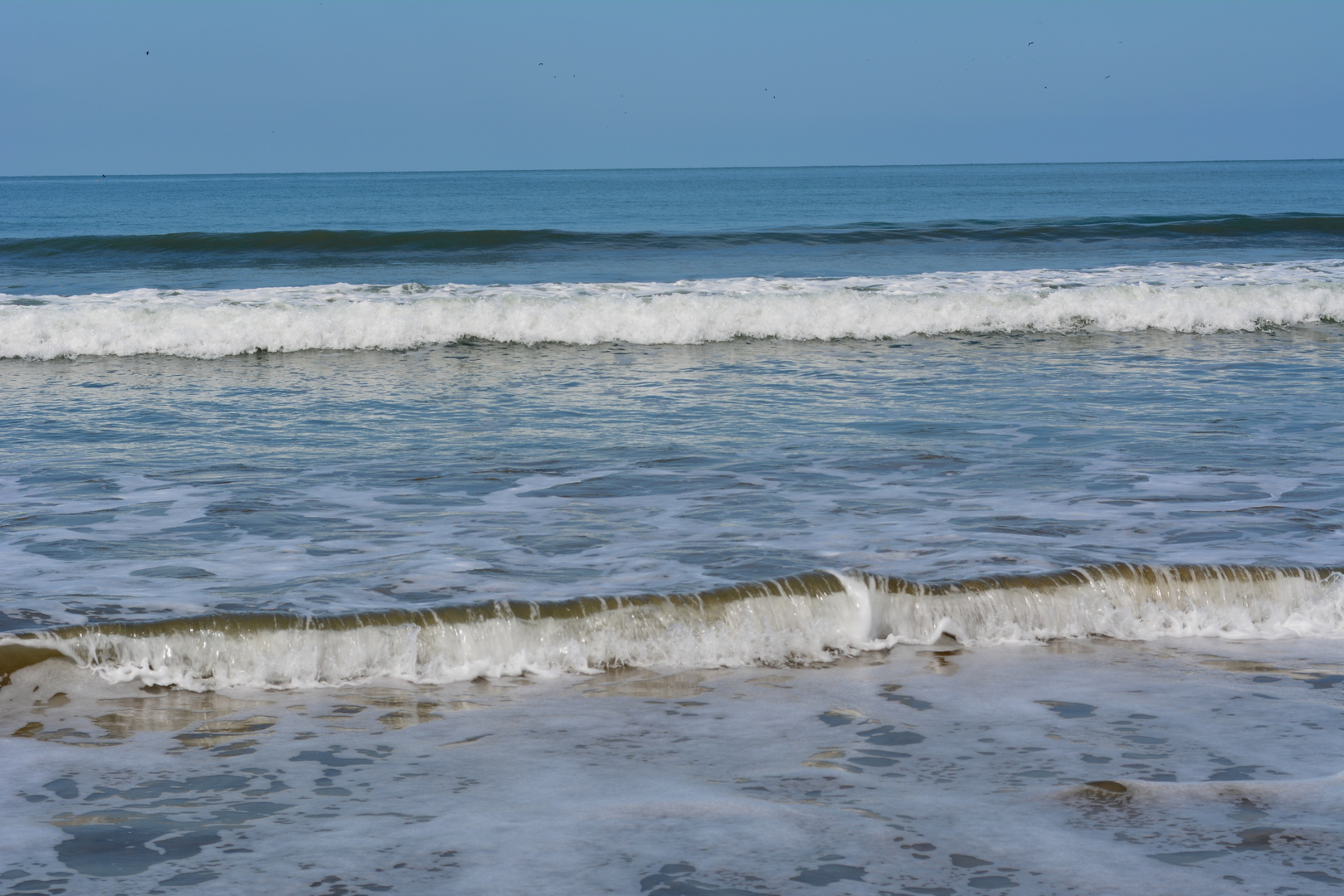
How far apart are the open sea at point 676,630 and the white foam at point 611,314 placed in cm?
192

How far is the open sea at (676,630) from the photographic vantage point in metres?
2.85

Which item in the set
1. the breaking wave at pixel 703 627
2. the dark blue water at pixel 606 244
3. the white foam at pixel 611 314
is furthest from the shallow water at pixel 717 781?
the dark blue water at pixel 606 244

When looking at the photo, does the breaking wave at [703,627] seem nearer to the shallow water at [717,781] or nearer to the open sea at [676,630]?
the open sea at [676,630]

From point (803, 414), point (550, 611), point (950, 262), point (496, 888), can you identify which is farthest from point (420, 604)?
point (950, 262)

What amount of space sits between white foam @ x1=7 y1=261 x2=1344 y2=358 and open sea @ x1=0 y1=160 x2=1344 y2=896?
1922mm

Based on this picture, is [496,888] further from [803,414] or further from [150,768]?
[803,414]

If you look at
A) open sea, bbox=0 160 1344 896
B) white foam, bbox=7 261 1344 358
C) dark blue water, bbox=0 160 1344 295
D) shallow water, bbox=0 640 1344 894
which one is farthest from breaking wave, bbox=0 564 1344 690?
dark blue water, bbox=0 160 1344 295

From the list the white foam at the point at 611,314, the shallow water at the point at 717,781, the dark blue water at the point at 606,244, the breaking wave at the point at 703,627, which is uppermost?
the dark blue water at the point at 606,244

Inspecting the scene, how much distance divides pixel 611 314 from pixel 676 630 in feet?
33.5

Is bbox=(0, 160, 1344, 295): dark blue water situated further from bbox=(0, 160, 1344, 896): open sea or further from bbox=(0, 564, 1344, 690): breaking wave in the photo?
bbox=(0, 564, 1344, 690): breaking wave

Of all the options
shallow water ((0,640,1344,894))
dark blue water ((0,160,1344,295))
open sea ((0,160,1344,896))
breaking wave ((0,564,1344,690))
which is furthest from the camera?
dark blue water ((0,160,1344,295))

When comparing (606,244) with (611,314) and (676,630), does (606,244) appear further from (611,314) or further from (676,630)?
(676,630)

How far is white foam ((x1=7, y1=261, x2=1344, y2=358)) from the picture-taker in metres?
13.1

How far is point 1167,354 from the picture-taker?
39.9ft
